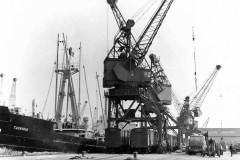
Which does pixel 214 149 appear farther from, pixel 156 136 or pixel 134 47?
pixel 134 47

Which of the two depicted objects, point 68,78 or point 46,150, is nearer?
point 46,150

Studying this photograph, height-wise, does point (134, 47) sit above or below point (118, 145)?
above

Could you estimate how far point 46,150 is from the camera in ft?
137

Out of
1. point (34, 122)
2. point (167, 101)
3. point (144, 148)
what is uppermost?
point (167, 101)

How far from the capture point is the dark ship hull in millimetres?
35594

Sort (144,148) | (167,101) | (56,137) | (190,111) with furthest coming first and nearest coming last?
(190,111), (167,101), (144,148), (56,137)

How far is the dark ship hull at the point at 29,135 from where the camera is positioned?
35594mm

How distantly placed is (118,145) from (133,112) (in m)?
6.25

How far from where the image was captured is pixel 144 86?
5212cm

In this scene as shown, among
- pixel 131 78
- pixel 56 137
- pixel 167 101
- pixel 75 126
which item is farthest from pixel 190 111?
pixel 56 137

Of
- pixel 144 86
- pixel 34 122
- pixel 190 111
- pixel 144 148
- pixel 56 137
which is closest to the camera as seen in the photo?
pixel 34 122

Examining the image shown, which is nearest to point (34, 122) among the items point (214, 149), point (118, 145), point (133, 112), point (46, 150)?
point (46, 150)

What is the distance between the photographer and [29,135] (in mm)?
38750

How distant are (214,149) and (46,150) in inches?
798
